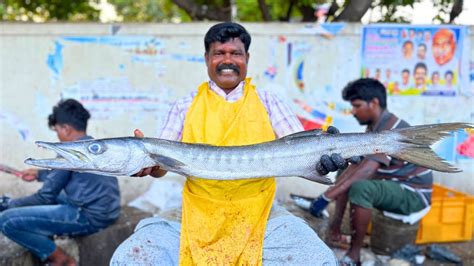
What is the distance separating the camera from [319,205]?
4.93 meters

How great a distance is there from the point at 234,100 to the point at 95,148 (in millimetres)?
957

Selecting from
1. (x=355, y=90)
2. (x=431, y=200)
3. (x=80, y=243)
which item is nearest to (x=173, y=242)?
(x=80, y=243)

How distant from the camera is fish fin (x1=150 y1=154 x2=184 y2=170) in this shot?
2779 mm

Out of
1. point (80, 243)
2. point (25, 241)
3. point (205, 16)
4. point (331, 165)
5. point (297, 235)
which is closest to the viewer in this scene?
point (331, 165)

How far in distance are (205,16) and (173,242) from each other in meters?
4.32

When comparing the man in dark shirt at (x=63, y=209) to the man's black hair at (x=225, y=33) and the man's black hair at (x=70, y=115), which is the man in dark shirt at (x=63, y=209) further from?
the man's black hair at (x=225, y=33)

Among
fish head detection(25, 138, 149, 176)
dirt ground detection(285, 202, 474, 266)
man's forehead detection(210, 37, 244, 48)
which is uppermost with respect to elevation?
man's forehead detection(210, 37, 244, 48)

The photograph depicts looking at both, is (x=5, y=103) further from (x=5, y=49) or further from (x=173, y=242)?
(x=173, y=242)

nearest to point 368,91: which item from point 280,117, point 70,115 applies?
point 280,117

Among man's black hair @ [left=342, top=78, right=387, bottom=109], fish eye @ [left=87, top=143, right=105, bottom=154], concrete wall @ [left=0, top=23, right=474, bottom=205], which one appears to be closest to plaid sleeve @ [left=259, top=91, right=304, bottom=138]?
fish eye @ [left=87, top=143, right=105, bottom=154]

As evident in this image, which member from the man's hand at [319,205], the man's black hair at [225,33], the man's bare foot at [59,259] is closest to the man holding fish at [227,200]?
the man's black hair at [225,33]

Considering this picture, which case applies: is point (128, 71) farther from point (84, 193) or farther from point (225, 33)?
point (225, 33)

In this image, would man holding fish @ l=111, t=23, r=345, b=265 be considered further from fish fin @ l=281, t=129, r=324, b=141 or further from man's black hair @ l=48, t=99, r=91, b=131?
man's black hair @ l=48, t=99, r=91, b=131

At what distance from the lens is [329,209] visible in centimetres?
602
